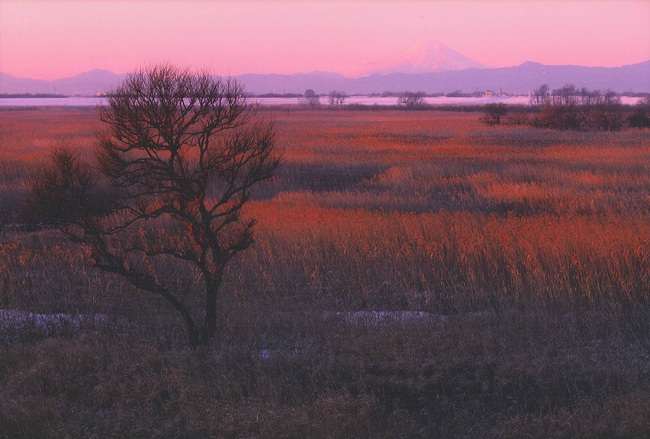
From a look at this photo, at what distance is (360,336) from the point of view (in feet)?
23.2

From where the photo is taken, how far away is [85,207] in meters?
7.32

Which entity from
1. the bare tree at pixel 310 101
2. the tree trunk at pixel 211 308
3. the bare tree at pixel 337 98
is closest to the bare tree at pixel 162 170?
the tree trunk at pixel 211 308

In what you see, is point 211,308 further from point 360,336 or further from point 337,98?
point 337,98

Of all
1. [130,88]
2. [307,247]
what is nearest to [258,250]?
[307,247]

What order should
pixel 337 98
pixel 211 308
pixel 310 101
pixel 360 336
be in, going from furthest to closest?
1. pixel 337 98
2. pixel 310 101
3. pixel 211 308
4. pixel 360 336

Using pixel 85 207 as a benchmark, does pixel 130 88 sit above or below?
above

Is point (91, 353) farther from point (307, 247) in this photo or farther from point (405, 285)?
point (307, 247)

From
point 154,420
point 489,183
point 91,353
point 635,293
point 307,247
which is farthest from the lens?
point 489,183

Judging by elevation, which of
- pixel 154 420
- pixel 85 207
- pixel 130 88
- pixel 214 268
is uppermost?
pixel 130 88

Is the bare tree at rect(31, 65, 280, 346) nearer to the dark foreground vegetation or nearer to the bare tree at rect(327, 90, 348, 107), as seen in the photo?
the dark foreground vegetation

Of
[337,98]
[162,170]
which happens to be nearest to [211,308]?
[162,170]

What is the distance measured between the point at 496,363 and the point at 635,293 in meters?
3.61

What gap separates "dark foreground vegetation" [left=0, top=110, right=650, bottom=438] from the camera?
531 centimetres

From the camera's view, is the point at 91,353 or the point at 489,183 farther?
the point at 489,183
